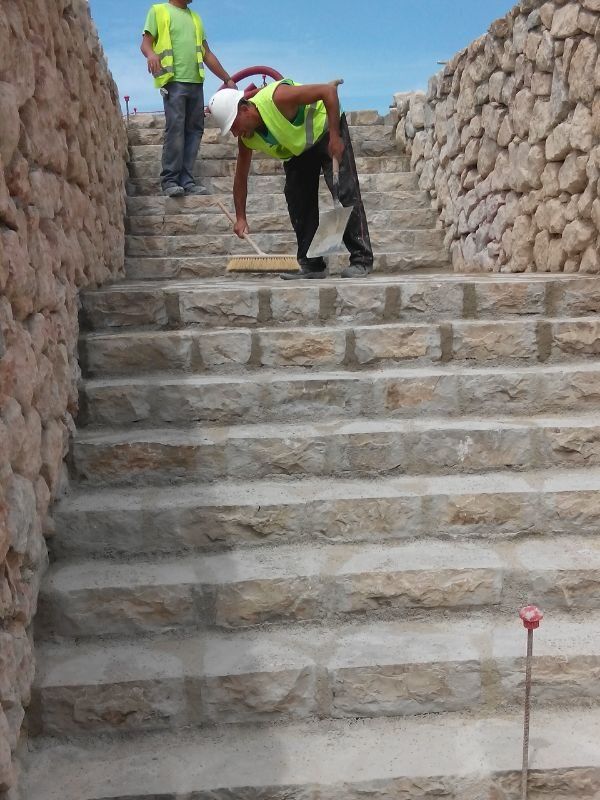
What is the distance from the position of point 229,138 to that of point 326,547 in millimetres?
5142

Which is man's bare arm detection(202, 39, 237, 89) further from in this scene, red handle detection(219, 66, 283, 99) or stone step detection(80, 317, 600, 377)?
stone step detection(80, 317, 600, 377)

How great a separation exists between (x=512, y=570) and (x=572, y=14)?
2.71m

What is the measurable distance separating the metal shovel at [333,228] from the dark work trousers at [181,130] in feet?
6.88

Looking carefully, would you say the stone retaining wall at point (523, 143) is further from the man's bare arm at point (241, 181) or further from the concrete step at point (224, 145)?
the man's bare arm at point (241, 181)

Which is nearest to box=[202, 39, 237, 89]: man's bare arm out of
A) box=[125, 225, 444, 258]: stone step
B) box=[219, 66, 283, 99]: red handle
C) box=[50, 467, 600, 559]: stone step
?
box=[219, 66, 283, 99]: red handle

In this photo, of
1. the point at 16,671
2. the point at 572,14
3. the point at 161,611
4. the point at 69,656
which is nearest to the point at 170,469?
the point at 161,611

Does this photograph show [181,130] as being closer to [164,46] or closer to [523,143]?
[164,46]

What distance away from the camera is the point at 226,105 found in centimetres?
397

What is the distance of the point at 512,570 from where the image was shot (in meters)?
2.39

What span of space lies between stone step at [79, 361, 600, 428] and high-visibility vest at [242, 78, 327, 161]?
1.59 meters

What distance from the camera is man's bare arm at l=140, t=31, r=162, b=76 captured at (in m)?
5.72

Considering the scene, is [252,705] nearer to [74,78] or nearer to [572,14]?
[74,78]

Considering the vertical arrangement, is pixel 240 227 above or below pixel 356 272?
above

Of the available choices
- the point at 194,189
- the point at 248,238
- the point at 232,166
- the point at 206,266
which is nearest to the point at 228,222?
the point at 194,189
